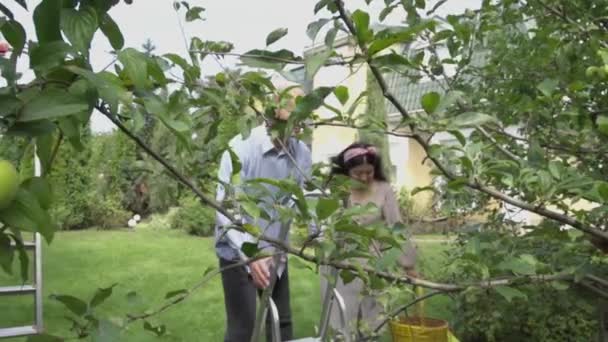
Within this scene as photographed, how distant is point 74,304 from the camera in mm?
1001

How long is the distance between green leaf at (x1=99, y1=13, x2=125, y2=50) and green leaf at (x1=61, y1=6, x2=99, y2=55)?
8 cm

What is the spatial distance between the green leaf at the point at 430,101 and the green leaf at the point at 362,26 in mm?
197

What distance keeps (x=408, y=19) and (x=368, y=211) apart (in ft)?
2.28

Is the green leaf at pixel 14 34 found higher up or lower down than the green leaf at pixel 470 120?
higher up

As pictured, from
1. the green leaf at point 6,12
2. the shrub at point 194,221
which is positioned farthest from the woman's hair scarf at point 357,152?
the shrub at point 194,221

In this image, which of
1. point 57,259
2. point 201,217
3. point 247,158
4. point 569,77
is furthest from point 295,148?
point 201,217

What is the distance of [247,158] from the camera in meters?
3.31

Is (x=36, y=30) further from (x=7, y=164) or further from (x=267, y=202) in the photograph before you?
(x=267, y=202)

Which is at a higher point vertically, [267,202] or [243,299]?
[267,202]

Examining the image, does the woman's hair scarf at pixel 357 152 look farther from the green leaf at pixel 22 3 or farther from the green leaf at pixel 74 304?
the green leaf at pixel 22 3

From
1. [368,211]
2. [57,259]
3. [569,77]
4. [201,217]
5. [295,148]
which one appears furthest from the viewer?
[201,217]

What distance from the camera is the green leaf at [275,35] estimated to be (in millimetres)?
1227

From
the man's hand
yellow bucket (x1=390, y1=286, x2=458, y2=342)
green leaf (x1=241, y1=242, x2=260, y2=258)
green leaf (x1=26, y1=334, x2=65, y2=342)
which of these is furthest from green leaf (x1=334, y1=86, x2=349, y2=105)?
yellow bucket (x1=390, y1=286, x2=458, y2=342)

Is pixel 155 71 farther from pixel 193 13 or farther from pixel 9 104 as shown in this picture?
pixel 193 13
